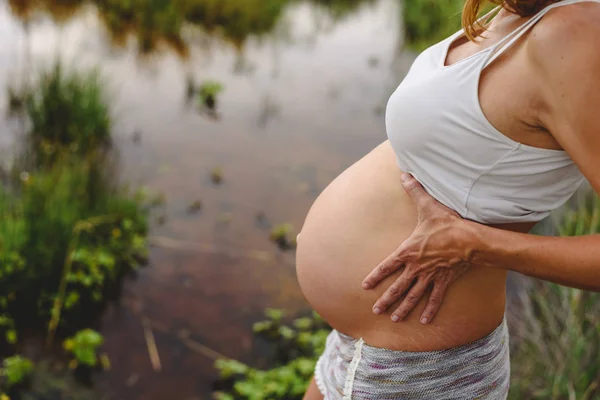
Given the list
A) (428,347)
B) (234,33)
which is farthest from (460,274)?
(234,33)

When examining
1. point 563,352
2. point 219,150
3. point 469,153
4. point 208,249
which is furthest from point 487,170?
point 219,150

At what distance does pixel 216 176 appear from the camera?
475 cm

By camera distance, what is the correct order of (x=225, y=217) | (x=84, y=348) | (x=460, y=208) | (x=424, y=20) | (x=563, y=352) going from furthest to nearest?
1. (x=424, y=20)
2. (x=225, y=217)
3. (x=84, y=348)
4. (x=563, y=352)
5. (x=460, y=208)

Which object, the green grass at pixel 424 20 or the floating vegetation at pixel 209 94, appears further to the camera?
the green grass at pixel 424 20

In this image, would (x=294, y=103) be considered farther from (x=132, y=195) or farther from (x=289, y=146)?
(x=132, y=195)

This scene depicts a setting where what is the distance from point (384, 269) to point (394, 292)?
2.0 inches

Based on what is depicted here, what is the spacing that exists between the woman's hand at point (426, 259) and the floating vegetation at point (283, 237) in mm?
2780

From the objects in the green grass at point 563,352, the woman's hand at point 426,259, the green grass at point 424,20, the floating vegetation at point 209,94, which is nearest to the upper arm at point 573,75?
the woman's hand at point 426,259

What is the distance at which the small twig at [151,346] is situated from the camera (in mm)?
3084

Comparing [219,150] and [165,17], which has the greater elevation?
[165,17]

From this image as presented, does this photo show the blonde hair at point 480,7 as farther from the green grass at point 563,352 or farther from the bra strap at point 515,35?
the green grass at point 563,352

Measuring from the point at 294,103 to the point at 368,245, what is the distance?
5.00 m

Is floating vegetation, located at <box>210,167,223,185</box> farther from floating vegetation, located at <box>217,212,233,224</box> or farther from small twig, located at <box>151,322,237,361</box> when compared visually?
small twig, located at <box>151,322,237,361</box>

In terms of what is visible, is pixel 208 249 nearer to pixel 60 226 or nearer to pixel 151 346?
pixel 151 346
